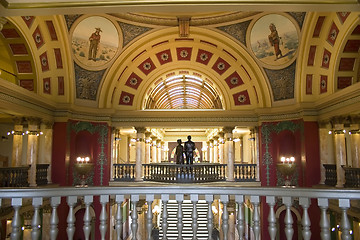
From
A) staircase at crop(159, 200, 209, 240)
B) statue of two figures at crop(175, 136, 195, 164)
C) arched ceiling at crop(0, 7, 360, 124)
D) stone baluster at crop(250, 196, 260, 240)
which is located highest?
arched ceiling at crop(0, 7, 360, 124)

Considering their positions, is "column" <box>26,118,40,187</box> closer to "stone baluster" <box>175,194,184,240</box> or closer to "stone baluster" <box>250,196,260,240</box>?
"stone baluster" <box>175,194,184,240</box>

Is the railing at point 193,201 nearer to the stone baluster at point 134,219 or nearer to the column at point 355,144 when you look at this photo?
the stone baluster at point 134,219

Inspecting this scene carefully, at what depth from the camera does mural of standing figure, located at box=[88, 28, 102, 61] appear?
1537 centimetres

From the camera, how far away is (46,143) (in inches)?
593

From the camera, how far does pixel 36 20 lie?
12.9 metres

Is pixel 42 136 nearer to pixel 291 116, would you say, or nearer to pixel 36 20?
pixel 36 20

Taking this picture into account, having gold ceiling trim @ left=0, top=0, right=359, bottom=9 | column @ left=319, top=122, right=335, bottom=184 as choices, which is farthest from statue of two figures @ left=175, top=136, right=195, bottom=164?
gold ceiling trim @ left=0, top=0, right=359, bottom=9

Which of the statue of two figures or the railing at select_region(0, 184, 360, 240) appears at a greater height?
the statue of two figures

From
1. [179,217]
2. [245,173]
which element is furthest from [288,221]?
[245,173]

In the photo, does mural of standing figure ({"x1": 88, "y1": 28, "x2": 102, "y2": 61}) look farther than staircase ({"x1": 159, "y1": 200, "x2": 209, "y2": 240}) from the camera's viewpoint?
No

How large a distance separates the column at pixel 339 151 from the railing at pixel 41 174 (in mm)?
13232

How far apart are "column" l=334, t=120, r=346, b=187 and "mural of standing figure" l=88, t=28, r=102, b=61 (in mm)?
12194

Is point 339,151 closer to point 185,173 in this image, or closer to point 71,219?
point 185,173

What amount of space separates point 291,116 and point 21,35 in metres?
13.4
